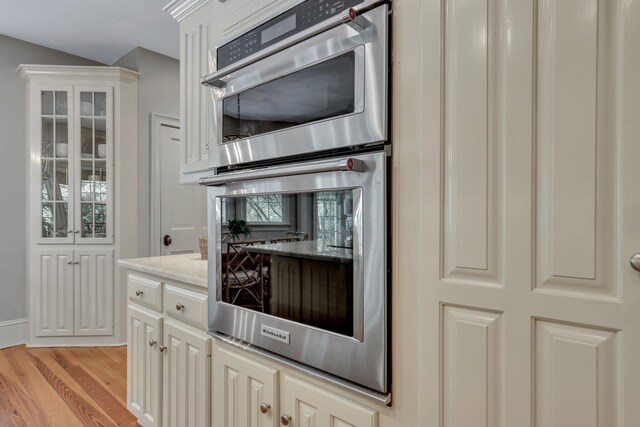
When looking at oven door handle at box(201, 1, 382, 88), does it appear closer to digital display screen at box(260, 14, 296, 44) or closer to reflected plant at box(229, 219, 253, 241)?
digital display screen at box(260, 14, 296, 44)

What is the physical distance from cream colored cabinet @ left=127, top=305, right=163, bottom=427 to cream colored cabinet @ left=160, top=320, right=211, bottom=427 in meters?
0.06

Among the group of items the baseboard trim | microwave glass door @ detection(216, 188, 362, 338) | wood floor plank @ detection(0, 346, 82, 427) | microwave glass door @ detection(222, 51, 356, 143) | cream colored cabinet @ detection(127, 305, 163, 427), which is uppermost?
microwave glass door @ detection(222, 51, 356, 143)

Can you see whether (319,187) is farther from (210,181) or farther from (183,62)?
(183,62)

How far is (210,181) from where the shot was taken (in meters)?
1.47

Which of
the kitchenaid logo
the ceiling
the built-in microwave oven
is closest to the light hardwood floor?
the kitchenaid logo

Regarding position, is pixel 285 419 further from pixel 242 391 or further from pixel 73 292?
pixel 73 292

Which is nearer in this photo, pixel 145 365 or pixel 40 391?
pixel 145 365

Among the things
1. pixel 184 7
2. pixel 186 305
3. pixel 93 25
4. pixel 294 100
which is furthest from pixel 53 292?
pixel 294 100

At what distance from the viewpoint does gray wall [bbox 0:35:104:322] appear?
345cm

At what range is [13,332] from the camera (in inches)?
137

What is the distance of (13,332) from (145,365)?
2.38m

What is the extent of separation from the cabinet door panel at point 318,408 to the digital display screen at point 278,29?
3.66ft

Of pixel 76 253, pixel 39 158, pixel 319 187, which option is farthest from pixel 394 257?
pixel 39 158

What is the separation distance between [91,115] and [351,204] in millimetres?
3372
